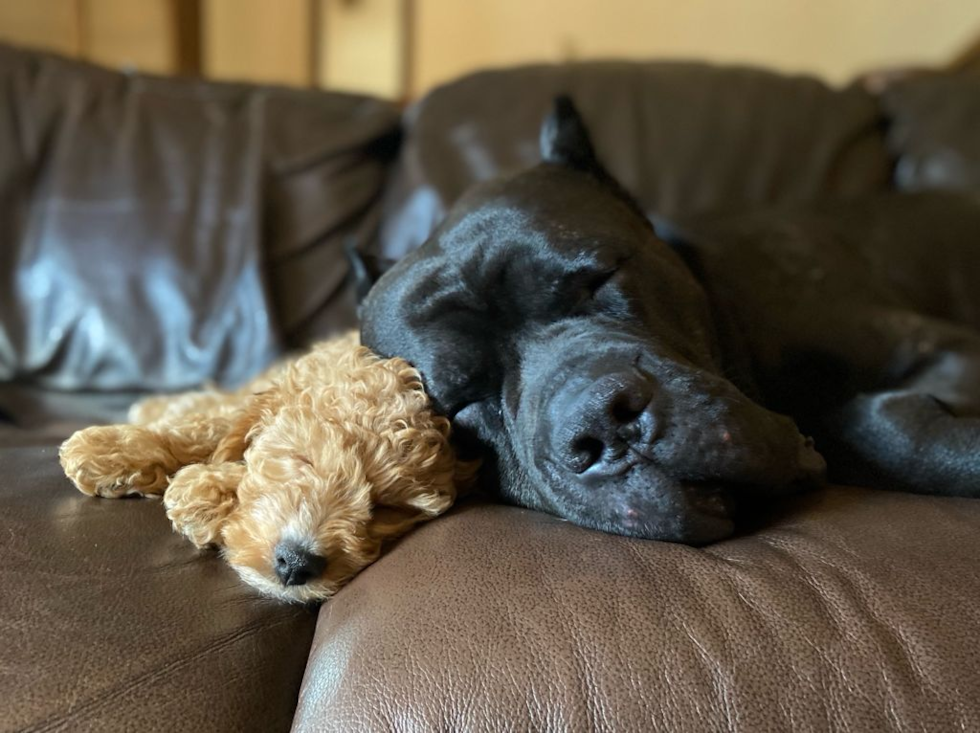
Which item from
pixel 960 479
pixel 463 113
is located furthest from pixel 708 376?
pixel 463 113

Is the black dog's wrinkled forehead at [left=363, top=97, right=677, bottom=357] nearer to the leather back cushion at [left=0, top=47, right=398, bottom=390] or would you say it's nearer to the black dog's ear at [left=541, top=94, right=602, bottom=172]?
the black dog's ear at [left=541, top=94, right=602, bottom=172]

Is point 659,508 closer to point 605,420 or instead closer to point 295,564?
point 605,420

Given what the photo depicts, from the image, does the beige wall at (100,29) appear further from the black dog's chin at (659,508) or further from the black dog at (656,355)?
the black dog's chin at (659,508)

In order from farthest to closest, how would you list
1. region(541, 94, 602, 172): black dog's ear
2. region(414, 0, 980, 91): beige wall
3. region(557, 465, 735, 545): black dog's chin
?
region(414, 0, 980, 91): beige wall, region(541, 94, 602, 172): black dog's ear, region(557, 465, 735, 545): black dog's chin

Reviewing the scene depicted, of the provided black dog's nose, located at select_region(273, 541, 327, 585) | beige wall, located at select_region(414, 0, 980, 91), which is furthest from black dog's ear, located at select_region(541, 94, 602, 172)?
beige wall, located at select_region(414, 0, 980, 91)

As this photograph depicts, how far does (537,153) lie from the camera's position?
72.9 inches

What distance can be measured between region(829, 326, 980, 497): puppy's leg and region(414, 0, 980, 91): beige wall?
2509 millimetres

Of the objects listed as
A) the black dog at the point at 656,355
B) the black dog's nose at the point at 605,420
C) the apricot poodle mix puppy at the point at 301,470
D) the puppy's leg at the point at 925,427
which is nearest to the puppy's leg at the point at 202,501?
the apricot poodle mix puppy at the point at 301,470

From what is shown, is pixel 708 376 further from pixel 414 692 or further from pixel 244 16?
pixel 244 16

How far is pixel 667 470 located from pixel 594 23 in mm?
3295

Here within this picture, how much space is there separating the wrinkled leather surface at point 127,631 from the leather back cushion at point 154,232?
0.81 metres

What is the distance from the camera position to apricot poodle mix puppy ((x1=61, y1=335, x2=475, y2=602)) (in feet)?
3.05

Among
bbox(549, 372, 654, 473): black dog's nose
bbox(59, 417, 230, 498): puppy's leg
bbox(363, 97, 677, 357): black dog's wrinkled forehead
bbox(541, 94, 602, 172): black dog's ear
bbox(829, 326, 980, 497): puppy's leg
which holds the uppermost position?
bbox(541, 94, 602, 172): black dog's ear

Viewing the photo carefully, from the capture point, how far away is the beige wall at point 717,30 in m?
3.39
